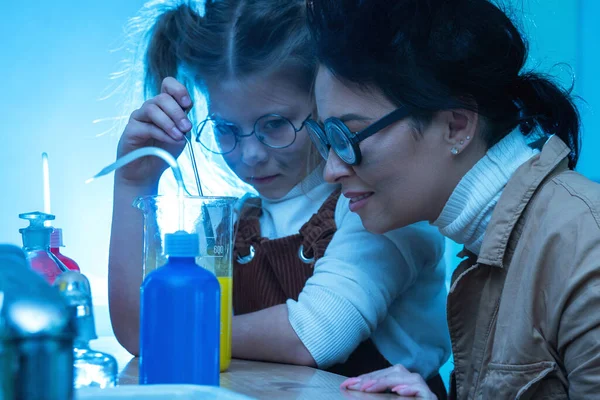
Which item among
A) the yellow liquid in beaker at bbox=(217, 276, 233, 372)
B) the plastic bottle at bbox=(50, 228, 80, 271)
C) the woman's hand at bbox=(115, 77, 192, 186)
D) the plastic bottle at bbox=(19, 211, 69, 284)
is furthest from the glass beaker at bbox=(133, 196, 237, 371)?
the woman's hand at bbox=(115, 77, 192, 186)

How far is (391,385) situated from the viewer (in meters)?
1.05

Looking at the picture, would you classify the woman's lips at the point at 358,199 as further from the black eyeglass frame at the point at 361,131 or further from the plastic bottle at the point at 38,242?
the plastic bottle at the point at 38,242

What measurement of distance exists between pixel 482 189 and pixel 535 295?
249 mm

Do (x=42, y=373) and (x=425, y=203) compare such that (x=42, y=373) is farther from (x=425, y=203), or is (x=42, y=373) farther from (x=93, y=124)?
(x=93, y=124)

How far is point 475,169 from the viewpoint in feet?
A: 4.25

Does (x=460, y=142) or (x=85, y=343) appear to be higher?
(x=460, y=142)

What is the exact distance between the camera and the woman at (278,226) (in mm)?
1332

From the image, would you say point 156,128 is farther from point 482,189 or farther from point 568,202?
point 568,202

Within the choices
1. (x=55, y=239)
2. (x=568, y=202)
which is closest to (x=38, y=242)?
(x=55, y=239)

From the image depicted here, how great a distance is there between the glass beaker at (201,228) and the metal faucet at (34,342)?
0.53 metres

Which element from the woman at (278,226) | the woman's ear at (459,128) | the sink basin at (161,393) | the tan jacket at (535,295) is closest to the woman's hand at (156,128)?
the woman at (278,226)

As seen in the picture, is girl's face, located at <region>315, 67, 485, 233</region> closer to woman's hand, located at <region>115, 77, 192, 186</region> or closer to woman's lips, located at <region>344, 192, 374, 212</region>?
woman's lips, located at <region>344, 192, 374, 212</region>

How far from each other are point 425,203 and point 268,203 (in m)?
0.49

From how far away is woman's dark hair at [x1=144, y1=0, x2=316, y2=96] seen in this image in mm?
1612
